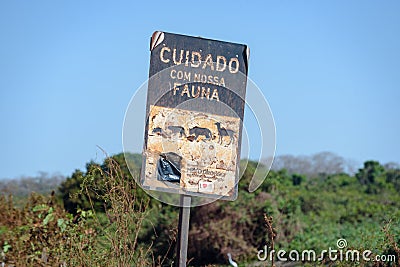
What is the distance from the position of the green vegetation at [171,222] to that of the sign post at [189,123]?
0.30 metres

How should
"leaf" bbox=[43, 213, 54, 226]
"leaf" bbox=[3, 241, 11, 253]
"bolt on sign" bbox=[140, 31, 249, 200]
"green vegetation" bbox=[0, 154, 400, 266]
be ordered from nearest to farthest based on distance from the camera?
"bolt on sign" bbox=[140, 31, 249, 200]
"green vegetation" bbox=[0, 154, 400, 266]
"leaf" bbox=[43, 213, 54, 226]
"leaf" bbox=[3, 241, 11, 253]

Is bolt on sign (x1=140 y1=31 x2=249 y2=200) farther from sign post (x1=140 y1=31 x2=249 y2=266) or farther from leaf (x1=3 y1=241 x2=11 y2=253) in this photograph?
leaf (x1=3 y1=241 x2=11 y2=253)

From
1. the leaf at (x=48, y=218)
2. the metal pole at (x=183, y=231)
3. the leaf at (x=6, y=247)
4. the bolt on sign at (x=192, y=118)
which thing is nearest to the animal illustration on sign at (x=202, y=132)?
the bolt on sign at (x=192, y=118)

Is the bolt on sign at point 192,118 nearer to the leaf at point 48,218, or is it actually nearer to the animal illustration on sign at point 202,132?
the animal illustration on sign at point 202,132

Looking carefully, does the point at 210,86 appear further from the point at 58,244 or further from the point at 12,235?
the point at 12,235

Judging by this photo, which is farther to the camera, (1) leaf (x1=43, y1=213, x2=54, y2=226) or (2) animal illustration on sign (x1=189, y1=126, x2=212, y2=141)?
(1) leaf (x1=43, y1=213, x2=54, y2=226)

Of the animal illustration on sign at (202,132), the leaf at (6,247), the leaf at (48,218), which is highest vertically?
the animal illustration on sign at (202,132)

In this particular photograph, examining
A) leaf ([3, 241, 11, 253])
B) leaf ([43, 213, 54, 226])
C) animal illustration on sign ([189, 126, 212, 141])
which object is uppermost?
animal illustration on sign ([189, 126, 212, 141])

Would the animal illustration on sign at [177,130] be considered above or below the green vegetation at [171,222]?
above

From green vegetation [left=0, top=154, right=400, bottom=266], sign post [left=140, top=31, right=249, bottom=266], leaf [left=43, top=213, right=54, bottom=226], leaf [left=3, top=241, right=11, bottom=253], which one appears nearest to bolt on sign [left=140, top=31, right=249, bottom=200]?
sign post [left=140, top=31, right=249, bottom=266]

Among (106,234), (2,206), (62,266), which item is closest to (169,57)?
(106,234)

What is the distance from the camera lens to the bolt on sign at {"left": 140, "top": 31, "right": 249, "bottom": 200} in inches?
161

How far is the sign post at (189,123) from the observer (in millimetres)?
4082

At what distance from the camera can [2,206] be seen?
7.40 m
